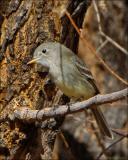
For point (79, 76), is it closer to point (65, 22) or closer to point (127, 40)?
point (65, 22)

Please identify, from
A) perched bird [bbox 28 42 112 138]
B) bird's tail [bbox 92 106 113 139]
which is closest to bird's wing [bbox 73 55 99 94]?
perched bird [bbox 28 42 112 138]

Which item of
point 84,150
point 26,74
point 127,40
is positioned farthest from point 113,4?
point 26,74

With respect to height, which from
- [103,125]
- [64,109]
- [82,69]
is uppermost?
[64,109]

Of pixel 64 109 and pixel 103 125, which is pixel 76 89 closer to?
pixel 103 125

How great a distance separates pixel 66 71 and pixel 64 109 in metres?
0.86

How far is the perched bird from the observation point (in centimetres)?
361

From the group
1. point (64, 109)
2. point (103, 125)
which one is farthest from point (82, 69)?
point (64, 109)

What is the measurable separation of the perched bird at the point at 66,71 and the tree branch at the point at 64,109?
39 cm

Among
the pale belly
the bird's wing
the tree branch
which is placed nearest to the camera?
the tree branch

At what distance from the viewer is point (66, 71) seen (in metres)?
3.79

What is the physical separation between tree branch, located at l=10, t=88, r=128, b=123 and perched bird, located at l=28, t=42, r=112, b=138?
0.39 metres

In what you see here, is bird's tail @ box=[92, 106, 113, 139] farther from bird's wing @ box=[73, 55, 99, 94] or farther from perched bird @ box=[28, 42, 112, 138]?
bird's wing @ box=[73, 55, 99, 94]

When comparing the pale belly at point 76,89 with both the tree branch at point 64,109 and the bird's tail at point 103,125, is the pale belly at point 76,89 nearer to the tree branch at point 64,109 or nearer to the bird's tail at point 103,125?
the bird's tail at point 103,125

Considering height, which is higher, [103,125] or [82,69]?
[82,69]
